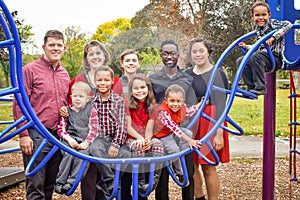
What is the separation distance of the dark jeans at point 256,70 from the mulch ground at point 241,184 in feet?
6.09

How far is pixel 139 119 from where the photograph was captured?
8.75ft

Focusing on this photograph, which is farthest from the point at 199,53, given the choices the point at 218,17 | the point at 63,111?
the point at 218,17

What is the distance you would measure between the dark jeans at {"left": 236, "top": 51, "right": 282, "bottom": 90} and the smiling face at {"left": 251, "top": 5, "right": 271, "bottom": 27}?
222 millimetres

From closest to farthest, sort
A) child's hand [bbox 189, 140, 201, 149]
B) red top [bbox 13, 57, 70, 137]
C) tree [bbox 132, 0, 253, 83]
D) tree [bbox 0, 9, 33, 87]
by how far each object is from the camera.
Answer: child's hand [bbox 189, 140, 201, 149], red top [bbox 13, 57, 70, 137], tree [bbox 0, 9, 33, 87], tree [bbox 132, 0, 253, 83]

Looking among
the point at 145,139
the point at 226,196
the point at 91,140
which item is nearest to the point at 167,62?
the point at 145,139

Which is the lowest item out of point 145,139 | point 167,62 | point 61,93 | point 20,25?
point 145,139

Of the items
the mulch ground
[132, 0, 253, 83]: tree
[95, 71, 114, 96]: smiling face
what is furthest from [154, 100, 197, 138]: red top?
[132, 0, 253, 83]: tree

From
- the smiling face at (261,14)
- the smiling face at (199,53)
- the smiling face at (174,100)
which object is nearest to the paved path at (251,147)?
the smiling face at (261,14)

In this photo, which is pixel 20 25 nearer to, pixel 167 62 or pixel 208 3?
pixel 208 3

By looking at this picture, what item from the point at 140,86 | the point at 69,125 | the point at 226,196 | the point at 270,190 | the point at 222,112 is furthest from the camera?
the point at 226,196

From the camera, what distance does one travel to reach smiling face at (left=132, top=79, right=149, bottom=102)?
2586 mm

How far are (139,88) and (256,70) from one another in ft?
3.13

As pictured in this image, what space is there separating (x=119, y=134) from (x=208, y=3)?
806cm

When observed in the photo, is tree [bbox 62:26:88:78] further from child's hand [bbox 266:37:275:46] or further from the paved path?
the paved path
